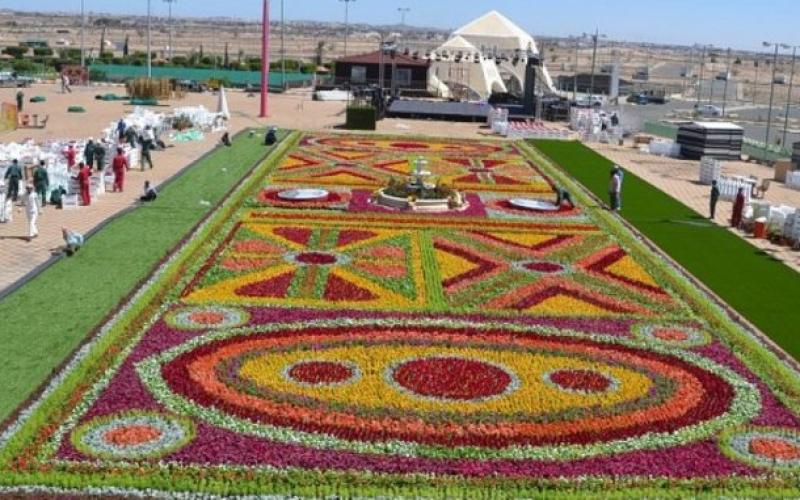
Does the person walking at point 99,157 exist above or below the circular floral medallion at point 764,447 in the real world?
above

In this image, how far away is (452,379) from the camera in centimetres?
1405

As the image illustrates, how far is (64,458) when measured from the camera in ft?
36.7

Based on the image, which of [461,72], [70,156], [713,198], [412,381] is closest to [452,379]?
[412,381]

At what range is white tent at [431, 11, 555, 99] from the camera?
231 feet

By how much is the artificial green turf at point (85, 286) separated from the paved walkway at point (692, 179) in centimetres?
1401

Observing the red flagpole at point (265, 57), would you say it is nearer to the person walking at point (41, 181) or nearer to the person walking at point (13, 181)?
the person walking at point (41, 181)

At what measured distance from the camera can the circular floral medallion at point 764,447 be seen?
11.8 m

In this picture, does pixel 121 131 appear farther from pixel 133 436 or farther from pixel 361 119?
pixel 133 436

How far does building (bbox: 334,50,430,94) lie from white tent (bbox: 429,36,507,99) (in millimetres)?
1010

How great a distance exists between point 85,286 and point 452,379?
25.5ft

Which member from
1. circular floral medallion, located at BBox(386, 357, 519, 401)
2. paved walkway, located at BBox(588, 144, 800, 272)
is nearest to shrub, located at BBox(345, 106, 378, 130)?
paved walkway, located at BBox(588, 144, 800, 272)

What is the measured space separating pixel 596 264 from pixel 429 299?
16.1ft

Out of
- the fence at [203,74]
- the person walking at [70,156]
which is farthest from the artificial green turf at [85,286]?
the fence at [203,74]

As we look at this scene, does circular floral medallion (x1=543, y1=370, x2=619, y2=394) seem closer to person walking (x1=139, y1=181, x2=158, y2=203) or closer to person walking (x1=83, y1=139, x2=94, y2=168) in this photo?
person walking (x1=139, y1=181, x2=158, y2=203)
